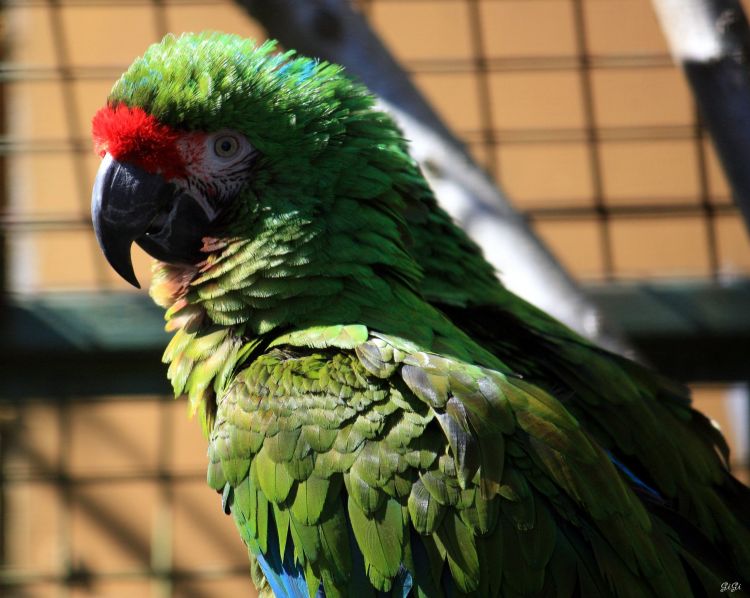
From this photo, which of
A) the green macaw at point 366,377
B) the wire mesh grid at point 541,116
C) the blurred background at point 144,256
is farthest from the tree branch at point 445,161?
the wire mesh grid at point 541,116

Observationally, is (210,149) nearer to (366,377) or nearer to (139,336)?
(366,377)

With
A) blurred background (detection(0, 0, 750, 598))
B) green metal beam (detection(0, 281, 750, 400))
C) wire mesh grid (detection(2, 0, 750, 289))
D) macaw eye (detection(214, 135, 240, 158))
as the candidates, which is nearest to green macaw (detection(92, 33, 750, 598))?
macaw eye (detection(214, 135, 240, 158))

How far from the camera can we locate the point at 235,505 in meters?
1.03

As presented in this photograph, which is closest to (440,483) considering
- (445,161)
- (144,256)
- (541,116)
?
(445,161)

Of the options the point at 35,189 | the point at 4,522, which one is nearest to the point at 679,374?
the point at 35,189

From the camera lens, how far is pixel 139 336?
67.3 inches

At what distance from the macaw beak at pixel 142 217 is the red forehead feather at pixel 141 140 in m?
0.01

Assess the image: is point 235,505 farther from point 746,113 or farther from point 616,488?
point 746,113

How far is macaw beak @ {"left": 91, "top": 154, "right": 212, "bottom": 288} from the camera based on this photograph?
1.07 meters

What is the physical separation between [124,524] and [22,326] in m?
1.09

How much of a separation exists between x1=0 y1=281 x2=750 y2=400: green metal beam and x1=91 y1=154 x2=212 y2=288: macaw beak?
2.01 feet

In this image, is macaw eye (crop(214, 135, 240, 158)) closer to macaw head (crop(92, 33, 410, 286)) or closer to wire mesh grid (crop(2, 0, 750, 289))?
macaw head (crop(92, 33, 410, 286))

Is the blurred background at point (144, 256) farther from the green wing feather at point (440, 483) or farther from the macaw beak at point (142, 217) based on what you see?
the green wing feather at point (440, 483)

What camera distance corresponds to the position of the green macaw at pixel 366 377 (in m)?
0.94
